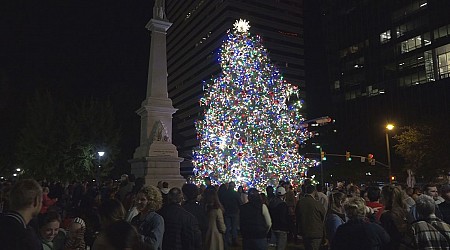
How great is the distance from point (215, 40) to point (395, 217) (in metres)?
95.6

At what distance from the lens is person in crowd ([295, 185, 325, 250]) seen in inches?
313

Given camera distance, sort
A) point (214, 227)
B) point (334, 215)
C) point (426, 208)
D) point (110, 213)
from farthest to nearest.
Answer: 1. point (214, 227)
2. point (334, 215)
3. point (426, 208)
4. point (110, 213)

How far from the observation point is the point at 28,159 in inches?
1344

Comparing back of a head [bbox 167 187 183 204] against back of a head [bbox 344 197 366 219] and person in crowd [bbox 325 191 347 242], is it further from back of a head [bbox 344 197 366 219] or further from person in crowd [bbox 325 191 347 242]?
person in crowd [bbox 325 191 347 242]

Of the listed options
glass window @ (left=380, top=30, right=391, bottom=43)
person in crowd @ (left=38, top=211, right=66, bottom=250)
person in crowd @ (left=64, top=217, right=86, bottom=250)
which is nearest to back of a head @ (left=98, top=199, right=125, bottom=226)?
person in crowd @ (left=64, top=217, right=86, bottom=250)

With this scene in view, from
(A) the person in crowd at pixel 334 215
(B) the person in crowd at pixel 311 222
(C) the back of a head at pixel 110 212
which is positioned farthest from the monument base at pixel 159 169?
(C) the back of a head at pixel 110 212

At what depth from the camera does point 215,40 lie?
98.1 meters

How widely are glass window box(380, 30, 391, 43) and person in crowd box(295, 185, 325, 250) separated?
68070 millimetres

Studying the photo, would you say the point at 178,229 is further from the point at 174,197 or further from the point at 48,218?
the point at 48,218

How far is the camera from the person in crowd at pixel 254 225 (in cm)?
729

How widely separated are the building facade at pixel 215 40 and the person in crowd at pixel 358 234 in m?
82.9

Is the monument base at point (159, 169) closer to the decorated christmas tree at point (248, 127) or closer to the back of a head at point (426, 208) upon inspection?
the decorated christmas tree at point (248, 127)

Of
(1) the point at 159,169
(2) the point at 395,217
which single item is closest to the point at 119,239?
(2) the point at 395,217

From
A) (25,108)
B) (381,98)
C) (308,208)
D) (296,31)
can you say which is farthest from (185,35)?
(308,208)
